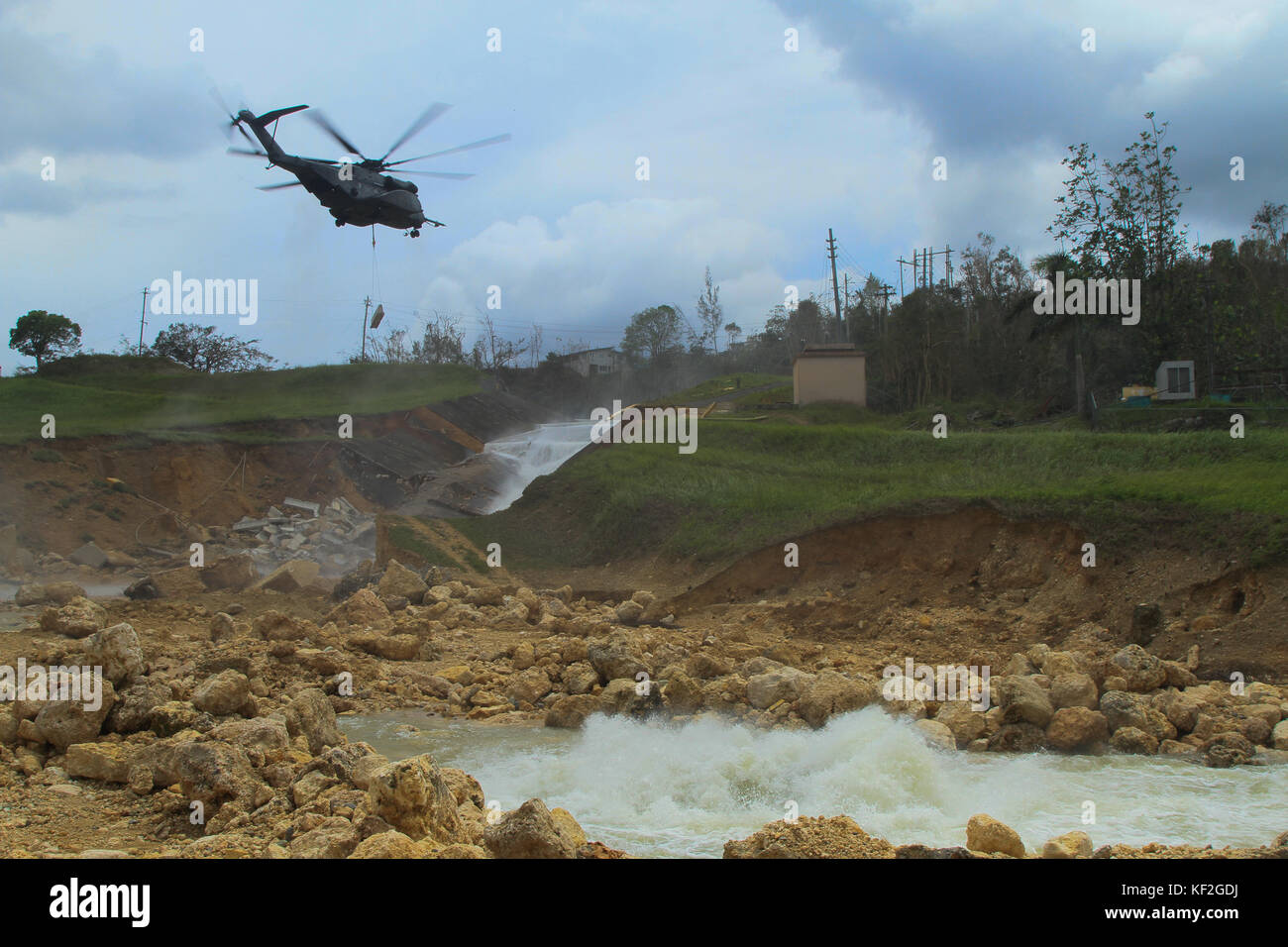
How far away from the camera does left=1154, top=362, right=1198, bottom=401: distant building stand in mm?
32188

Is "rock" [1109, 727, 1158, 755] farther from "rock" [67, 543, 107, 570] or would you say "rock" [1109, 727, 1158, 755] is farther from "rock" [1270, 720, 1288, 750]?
"rock" [67, 543, 107, 570]

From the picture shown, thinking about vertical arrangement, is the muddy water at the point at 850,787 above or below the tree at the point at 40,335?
below

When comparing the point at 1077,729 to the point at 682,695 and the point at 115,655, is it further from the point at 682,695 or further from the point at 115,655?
the point at 115,655

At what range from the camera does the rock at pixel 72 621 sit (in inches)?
571

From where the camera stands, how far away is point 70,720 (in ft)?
28.7

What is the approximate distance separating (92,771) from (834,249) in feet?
181

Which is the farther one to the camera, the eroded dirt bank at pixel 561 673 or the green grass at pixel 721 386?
the green grass at pixel 721 386

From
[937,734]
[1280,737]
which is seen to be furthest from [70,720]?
[1280,737]

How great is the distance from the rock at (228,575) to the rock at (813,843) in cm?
1927

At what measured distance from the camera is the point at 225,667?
40.4 ft

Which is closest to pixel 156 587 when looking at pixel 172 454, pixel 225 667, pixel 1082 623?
pixel 225 667

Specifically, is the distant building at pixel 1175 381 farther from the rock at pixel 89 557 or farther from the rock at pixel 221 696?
the rock at pixel 89 557

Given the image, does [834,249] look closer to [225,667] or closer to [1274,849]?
[225,667]

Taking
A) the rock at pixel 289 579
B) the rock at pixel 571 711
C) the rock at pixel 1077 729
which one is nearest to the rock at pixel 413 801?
the rock at pixel 571 711
